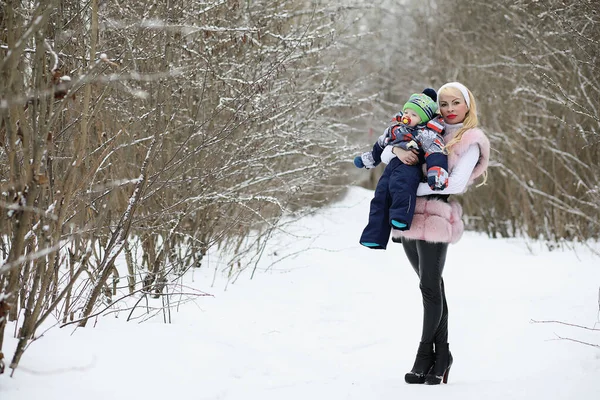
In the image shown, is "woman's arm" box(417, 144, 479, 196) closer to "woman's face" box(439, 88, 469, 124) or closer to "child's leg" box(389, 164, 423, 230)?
"child's leg" box(389, 164, 423, 230)

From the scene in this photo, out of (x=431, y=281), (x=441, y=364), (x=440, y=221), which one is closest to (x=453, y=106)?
(x=440, y=221)

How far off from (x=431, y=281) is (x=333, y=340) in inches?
57.0

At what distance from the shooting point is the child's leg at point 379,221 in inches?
139

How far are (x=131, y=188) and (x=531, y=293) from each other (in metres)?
3.57

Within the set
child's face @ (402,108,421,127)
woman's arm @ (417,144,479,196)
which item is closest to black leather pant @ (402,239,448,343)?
woman's arm @ (417,144,479,196)

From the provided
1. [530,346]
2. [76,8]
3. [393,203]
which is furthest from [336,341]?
[76,8]

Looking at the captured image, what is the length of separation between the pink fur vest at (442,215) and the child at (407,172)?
104 mm

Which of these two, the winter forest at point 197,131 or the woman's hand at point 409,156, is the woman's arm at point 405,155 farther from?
the winter forest at point 197,131

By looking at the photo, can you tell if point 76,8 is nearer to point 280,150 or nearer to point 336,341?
point 336,341

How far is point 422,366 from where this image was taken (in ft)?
11.8

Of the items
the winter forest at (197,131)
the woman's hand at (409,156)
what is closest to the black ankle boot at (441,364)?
the woman's hand at (409,156)

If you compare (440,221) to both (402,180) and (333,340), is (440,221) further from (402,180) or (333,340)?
(333,340)

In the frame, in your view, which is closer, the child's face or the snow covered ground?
the snow covered ground

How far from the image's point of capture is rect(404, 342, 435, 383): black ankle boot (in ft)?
11.7
